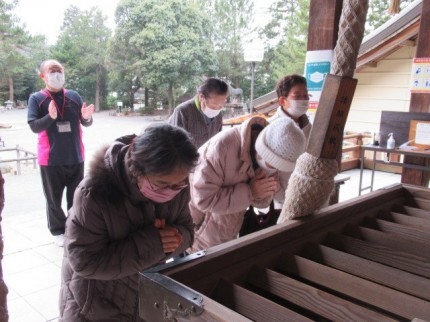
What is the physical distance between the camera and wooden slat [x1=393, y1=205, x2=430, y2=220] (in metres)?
1.21

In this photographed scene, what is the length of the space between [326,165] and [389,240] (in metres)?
0.26

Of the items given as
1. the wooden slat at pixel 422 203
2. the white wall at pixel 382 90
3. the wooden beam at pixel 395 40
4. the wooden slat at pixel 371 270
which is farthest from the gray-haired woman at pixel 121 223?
the white wall at pixel 382 90

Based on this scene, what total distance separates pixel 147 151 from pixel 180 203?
31cm

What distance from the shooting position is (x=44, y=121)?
9.07 feet

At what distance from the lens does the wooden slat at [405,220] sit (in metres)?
1.10

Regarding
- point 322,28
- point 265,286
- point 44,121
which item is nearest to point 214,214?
point 265,286

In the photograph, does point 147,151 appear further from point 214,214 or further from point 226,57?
point 226,57

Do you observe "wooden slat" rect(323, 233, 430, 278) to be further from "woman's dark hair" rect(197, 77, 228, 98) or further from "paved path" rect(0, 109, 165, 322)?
"woman's dark hair" rect(197, 77, 228, 98)

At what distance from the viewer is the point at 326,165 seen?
95 cm

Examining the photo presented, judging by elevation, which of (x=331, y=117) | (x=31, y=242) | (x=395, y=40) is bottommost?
(x=31, y=242)

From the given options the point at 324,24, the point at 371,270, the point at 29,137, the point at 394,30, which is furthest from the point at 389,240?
the point at 29,137

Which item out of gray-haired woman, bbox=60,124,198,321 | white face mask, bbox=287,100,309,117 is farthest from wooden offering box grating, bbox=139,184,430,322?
white face mask, bbox=287,100,309,117

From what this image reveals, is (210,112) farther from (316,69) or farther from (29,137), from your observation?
(29,137)

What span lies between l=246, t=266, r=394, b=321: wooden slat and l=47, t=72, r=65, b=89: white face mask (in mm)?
2528
